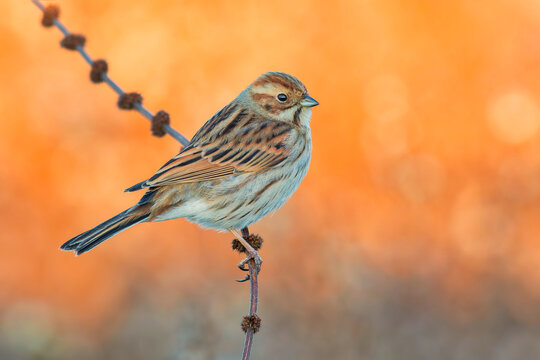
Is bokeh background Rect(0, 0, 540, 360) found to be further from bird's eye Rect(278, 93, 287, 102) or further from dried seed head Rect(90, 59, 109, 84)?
dried seed head Rect(90, 59, 109, 84)

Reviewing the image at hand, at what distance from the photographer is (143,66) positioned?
7539 mm

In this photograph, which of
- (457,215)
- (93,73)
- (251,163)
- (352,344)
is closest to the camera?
(93,73)

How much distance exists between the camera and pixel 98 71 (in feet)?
10.4

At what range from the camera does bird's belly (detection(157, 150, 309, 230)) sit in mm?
3762

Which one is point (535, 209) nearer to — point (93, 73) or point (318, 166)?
point (318, 166)

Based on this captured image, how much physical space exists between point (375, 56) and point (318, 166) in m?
1.77

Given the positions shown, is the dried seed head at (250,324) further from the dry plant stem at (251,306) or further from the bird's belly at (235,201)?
the bird's belly at (235,201)

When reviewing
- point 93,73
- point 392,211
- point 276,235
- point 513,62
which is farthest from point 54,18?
point 513,62

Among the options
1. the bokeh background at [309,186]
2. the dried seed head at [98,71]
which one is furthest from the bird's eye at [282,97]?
the bokeh background at [309,186]

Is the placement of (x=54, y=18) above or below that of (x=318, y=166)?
below

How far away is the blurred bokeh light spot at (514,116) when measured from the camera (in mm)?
6812

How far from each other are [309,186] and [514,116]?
7.62ft

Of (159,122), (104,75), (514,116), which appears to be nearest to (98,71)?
(104,75)

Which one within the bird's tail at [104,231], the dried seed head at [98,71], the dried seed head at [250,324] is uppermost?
the dried seed head at [98,71]
